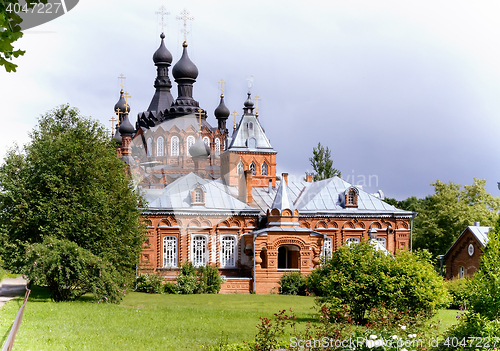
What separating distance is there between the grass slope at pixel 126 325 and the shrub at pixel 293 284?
6.14 meters

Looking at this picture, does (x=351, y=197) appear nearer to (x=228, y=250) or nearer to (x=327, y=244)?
(x=327, y=244)

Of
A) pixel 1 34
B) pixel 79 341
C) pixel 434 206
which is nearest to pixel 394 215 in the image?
pixel 434 206

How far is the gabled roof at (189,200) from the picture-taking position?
31.4 meters

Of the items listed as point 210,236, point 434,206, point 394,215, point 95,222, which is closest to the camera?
point 95,222

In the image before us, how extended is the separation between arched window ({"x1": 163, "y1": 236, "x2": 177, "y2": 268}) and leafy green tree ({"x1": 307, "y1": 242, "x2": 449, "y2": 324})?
15.6 metres

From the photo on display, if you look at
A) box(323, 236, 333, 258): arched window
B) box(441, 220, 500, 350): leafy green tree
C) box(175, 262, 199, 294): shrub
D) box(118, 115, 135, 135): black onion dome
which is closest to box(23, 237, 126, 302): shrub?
box(175, 262, 199, 294): shrub

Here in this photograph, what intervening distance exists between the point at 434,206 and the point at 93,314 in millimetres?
32402

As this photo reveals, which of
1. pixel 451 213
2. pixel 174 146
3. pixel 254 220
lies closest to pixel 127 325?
pixel 254 220

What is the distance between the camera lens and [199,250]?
31.7 meters

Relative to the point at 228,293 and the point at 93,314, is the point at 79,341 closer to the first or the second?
the point at 93,314

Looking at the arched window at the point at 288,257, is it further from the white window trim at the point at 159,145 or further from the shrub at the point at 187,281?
the white window trim at the point at 159,145

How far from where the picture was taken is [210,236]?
3188 cm

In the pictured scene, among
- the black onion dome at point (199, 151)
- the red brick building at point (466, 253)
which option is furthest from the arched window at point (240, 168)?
the red brick building at point (466, 253)

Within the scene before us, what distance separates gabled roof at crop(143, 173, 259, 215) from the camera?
3144 centimetres
